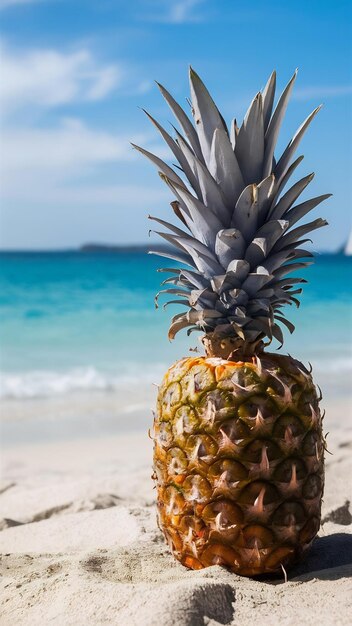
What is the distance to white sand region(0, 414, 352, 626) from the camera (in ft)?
10.8

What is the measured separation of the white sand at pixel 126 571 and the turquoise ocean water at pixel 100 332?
732 centimetres

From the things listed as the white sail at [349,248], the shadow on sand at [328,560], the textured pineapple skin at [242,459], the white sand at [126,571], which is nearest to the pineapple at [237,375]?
the textured pineapple skin at [242,459]

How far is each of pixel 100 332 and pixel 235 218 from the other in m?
20.0

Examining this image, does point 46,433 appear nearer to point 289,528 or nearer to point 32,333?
point 289,528

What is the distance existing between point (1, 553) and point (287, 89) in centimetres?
323

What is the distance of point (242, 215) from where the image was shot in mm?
3695

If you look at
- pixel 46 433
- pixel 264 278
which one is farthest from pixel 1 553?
pixel 46 433

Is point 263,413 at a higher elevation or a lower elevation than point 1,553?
higher

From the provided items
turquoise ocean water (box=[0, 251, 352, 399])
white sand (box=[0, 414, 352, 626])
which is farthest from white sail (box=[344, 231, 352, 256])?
white sand (box=[0, 414, 352, 626])

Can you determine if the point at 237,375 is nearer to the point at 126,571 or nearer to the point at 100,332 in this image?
the point at 126,571

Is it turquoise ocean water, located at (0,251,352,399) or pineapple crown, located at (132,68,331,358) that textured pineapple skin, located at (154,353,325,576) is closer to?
pineapple crown, located at (132,68,331,358)

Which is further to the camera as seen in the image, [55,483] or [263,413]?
[55,483]

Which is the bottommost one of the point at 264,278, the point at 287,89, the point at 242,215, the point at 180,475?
the point at 180,475

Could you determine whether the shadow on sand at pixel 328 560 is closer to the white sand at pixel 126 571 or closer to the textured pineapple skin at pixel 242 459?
the white sand at pixel 126 571
